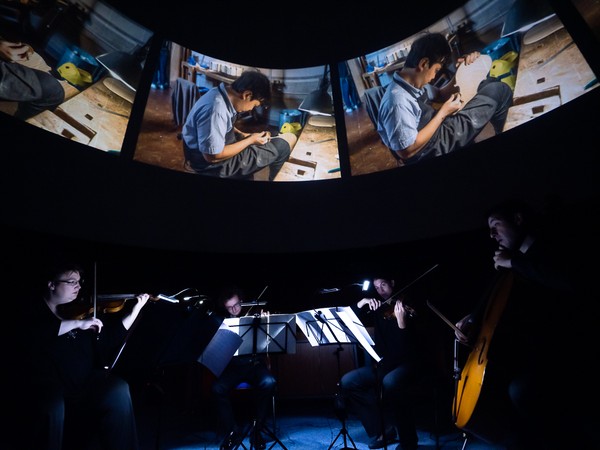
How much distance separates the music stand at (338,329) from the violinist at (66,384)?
1863 mm

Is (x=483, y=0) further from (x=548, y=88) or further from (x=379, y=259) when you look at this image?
(x=379, y=259)

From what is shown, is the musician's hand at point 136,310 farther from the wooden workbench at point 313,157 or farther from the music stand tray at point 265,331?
the wooden workbench at point 313,157

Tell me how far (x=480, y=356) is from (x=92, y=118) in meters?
7.01

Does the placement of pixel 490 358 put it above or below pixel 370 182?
below

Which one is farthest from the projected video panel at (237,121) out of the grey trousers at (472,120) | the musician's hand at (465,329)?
the musician's hand at (465,329)

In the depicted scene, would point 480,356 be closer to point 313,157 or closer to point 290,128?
point 313,157

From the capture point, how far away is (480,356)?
2.49m

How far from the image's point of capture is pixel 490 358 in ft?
8.16

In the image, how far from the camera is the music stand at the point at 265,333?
4.05 meters

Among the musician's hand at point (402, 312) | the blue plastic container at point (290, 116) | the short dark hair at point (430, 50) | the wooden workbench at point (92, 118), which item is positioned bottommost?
the musician's hand at point (402, 312)

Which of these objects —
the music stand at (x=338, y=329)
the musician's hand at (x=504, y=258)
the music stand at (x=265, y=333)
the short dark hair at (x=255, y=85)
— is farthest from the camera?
the short dark hair at (x=255, y=85)

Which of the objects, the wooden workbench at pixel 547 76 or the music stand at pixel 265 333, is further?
the wooden workbench at pixel 547 76

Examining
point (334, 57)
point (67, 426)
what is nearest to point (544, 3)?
point (334, 57)

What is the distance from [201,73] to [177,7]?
1.30 metres
